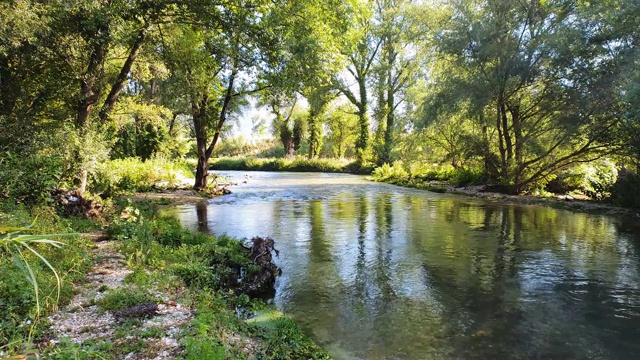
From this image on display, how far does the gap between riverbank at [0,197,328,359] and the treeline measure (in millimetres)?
3880

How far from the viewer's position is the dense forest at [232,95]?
7977 millimetres

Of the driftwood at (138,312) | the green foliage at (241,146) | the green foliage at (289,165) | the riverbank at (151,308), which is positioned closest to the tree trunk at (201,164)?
the riverbank at (151,308)

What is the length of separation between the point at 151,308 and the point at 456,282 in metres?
5.18

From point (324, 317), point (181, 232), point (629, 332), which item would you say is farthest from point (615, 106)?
point (181, 232)

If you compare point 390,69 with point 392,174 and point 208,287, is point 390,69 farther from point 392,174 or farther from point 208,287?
point 208,287

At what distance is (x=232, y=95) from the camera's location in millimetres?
18984

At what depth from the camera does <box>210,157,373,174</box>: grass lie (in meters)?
41.2

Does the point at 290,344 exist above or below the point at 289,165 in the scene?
below

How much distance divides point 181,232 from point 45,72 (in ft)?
24.0

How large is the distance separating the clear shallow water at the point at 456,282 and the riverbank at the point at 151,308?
26.9 inches

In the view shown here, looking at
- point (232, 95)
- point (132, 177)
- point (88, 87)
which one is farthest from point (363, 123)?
point (88, 87)

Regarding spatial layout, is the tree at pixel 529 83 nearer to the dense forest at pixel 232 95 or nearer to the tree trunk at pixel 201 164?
the dense forest at pixel 232 95

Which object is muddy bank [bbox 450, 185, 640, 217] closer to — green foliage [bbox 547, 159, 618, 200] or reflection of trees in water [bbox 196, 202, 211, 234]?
green foliage [bbox 547, 159, 618, 200]

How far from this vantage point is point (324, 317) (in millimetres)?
5633
